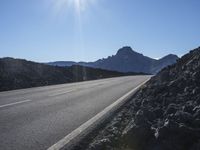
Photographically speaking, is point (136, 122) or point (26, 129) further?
point (26, 129)

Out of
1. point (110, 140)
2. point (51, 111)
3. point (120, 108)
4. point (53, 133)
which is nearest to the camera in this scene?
point (110, 140)

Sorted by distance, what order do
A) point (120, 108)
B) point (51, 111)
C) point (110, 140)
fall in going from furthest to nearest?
1. point (120, 108)
2. point (51, 111)
3. point (110, 140)

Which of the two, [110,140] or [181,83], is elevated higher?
[181,83]

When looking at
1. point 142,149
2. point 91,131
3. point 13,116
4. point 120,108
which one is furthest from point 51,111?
point 142,149

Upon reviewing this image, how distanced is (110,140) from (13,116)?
3711 millimetres

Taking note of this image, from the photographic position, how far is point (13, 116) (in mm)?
8602

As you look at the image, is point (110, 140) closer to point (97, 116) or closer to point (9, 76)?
point (97, 116)

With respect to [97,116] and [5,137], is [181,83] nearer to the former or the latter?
[97,116]

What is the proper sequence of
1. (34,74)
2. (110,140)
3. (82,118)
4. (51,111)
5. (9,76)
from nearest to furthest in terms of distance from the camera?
1. (110,140)
2. (82,118)
3. (51,111)
4. (9,76)
5. (34,74)

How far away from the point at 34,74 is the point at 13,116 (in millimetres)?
29678

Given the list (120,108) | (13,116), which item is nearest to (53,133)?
(13,116)

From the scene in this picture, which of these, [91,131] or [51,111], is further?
[51,111]

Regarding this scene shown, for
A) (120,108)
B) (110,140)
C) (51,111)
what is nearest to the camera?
(110,140)

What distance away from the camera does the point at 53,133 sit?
6.48m
